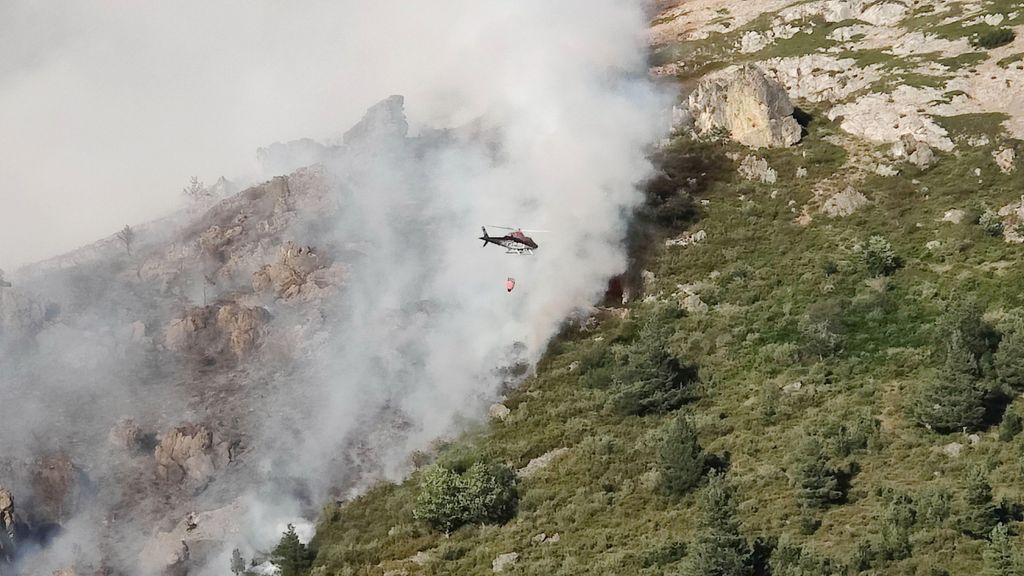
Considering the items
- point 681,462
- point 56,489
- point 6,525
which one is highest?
point 6,525

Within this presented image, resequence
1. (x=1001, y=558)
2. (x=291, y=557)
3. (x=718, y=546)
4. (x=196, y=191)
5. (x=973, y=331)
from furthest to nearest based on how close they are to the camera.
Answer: (x=196, y=191)
(x=973, y=331)
(x=291, y=557)
(x=718, y=546)
(x=1001, y=558)

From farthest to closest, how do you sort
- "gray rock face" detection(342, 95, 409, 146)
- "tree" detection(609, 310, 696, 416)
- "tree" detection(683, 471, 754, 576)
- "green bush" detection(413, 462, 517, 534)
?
"gray rock face" detection(342, 95, 409, 146)
"tree" detection(609, 310, 696, 416)
"green bush" detection(413, 462, 517, 534)
"tree" detection(683, 471, 754, 576)

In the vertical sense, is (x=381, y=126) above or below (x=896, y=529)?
above

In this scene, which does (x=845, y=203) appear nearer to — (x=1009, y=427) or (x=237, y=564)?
(x=1009, y=427)

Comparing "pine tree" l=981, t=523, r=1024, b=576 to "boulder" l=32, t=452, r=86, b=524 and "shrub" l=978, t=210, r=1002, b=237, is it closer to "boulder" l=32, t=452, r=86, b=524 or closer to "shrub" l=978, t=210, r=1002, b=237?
"shrub" l=978, t=210, r=1002, b=237

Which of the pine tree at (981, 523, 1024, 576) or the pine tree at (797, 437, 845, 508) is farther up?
the pine tree at (981, 523, 1024, 576)

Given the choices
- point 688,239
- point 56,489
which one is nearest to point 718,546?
point 56,489

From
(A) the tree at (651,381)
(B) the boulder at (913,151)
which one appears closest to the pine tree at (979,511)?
(A) the tree at (651,381)

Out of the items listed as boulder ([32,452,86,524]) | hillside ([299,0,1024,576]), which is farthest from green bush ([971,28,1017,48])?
boulder ([32,452,86,524])
